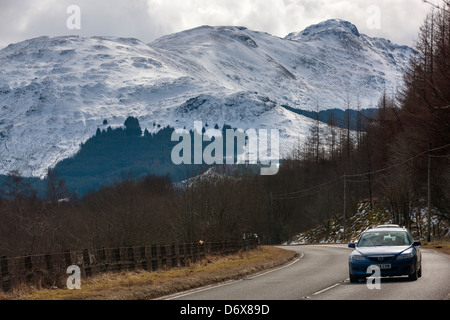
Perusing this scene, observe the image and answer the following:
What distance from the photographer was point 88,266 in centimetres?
2528

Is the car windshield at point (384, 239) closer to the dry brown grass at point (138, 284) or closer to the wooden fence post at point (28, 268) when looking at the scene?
the dry brown grass at point (138, 284)

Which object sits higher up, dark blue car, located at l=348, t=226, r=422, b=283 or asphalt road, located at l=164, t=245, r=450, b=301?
dark blue car, located at l=348, t=226, r=422, b=283

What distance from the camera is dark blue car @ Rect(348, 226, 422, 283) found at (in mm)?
22609

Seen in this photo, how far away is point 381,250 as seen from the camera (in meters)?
23.2

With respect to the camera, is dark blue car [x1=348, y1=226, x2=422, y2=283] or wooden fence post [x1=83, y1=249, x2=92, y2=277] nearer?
dark blue car [x1=348, y1=226, x2=422, y2=283]

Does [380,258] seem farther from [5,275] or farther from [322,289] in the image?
[5,275]

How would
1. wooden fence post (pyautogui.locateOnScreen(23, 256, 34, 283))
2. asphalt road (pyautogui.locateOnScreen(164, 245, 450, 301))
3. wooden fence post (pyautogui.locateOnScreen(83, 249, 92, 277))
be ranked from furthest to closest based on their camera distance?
wooden fence post (pyautogui.locateOnScreen(83, 249, 92, 277)) → wooden fence post (pyautogui.locateOnScreen(23, 256, 34, 283)) → asphalt road (pyautogui.locateOnScreen(164, 245, 450, 301))

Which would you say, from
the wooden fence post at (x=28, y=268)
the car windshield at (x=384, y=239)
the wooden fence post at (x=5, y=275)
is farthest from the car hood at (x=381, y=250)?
the wooden fence post at (x=5, y=275)

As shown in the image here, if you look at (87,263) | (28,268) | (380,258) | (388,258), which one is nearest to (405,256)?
(388,258)

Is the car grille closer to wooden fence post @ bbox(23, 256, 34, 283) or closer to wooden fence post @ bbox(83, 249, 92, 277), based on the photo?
wooden fence post @ bbox(83, 249, 92, 277)

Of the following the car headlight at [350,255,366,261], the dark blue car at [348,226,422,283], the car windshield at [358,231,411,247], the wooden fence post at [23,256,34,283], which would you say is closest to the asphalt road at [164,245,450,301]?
the dark blue car at [348,226,422,283]

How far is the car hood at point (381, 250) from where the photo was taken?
900 inches

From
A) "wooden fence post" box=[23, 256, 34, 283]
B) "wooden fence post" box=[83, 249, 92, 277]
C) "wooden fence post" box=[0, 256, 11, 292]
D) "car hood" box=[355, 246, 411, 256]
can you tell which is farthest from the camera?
"wooden fence post" box=[83, 249, 92, 277]

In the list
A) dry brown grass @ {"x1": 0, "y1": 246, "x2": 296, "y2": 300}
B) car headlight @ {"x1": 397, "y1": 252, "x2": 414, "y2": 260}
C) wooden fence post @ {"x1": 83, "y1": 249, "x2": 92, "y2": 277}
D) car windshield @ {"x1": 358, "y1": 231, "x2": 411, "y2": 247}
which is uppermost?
car windshield @ {"x1": 358, "y1": 231, "x2": 411, "y2": 247}
